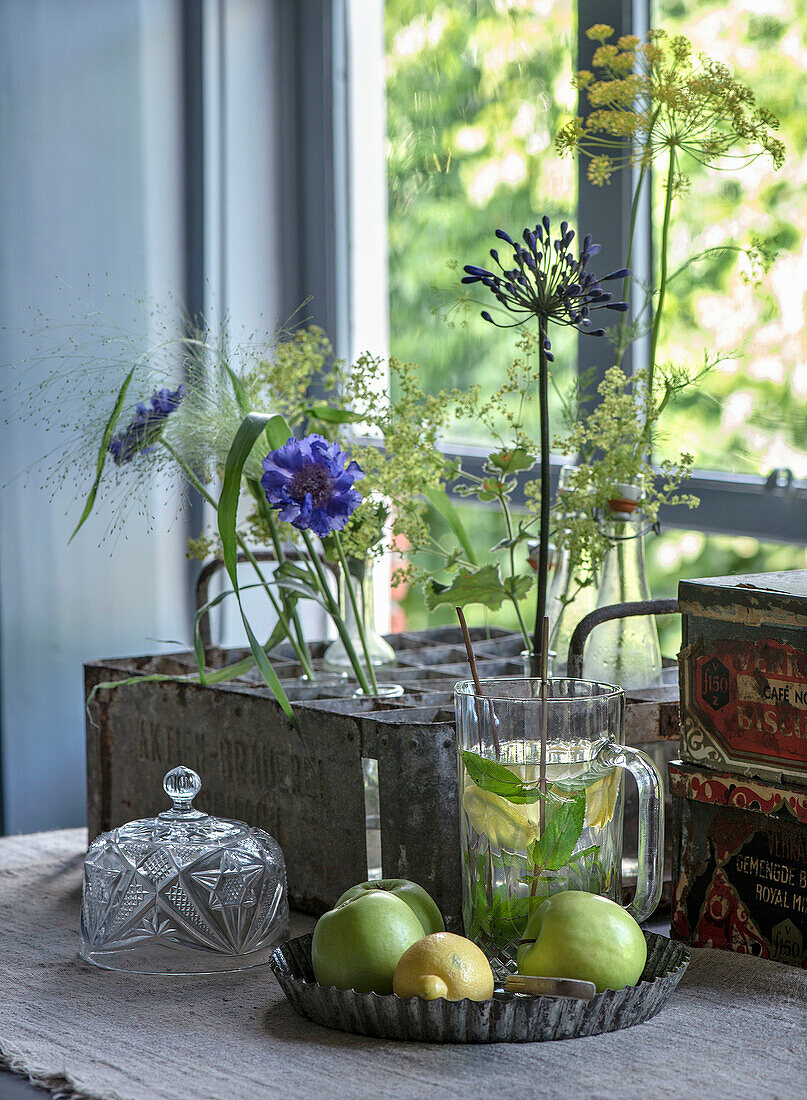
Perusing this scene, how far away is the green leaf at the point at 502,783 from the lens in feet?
2.71

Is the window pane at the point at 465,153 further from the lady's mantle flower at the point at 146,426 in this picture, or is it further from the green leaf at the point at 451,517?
the lady's mantle flower at the point at 146,426

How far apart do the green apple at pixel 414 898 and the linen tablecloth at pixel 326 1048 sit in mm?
81

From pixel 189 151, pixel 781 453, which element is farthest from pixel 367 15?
pixel 781 453

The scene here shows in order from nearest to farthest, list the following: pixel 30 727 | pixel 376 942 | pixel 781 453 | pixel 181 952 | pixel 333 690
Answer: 1. pixel 376 942
2. pixel 181 952
3. pixel 333 690
4. pixel 781 453
5. pixel 30 727

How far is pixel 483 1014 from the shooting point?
75cm

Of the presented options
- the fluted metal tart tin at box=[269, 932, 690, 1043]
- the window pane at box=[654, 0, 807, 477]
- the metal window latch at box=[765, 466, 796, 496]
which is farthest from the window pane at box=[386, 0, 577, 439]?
the fluted metal tart tin at box=[269, 932, 690, 1043]

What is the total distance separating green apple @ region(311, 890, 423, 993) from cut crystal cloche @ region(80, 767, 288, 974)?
0.13 metres

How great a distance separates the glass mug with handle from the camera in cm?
83

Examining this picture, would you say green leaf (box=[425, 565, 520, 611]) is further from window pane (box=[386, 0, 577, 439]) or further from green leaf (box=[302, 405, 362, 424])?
window pane (box=[386, 0, 577, 439])

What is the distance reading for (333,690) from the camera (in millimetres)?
1156

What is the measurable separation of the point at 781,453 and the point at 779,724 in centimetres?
74

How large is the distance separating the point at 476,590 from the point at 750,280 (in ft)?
1.97

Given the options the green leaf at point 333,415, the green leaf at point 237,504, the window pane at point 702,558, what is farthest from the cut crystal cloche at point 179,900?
the window pane at point 702,558

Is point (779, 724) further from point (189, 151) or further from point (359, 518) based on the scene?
point (189, 151)
